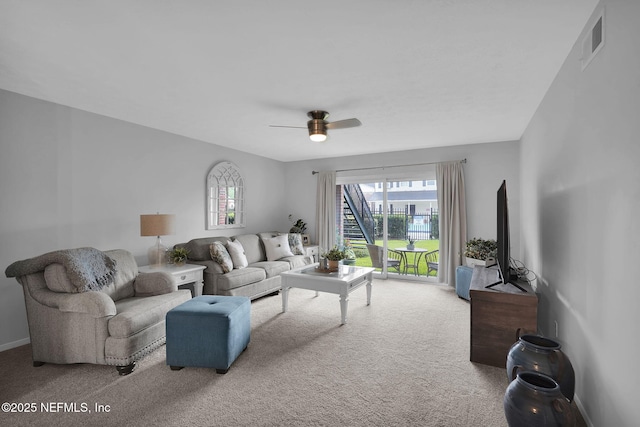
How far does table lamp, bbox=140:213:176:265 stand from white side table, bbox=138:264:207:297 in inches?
5.6

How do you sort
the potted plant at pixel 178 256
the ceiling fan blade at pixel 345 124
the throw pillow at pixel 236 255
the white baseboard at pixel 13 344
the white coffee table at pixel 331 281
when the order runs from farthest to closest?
the throw pillow at pixel 236 255, the potted plant at pixel 178 256, the white coffee table at pixel 331 281, the ceiling fan blade at pixel 345 124, the white baseboard at pixel 13 344

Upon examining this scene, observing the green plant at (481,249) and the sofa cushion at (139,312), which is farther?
the green plant at (481,249)

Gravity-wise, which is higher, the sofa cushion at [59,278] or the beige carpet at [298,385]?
the sofa cushion at [59,278]

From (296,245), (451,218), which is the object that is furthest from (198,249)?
Result: (451,218)

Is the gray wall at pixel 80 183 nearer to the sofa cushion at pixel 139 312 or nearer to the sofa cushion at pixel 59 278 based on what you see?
the sofa cushion at pixel 59 278

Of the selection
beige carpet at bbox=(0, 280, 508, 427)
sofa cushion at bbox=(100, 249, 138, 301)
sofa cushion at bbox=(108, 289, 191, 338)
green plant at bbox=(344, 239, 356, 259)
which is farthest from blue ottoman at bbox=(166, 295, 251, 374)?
green plant at bbox=(344, 239, 356, 259)

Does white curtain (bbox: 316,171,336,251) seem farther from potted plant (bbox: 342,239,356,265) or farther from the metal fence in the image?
the metal fence

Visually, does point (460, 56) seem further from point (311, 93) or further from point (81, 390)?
point (81, 390)

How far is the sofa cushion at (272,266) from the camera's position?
195 inches

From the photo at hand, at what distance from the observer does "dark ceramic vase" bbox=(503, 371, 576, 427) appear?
1.49m

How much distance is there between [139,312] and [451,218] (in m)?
4.81

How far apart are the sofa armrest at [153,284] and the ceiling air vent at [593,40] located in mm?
3914

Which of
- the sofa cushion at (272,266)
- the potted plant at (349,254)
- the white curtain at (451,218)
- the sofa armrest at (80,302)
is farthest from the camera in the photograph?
the potted plant at (349,254)

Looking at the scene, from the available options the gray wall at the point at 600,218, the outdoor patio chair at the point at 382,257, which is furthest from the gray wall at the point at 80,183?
the gray wall at the point at 600,218
